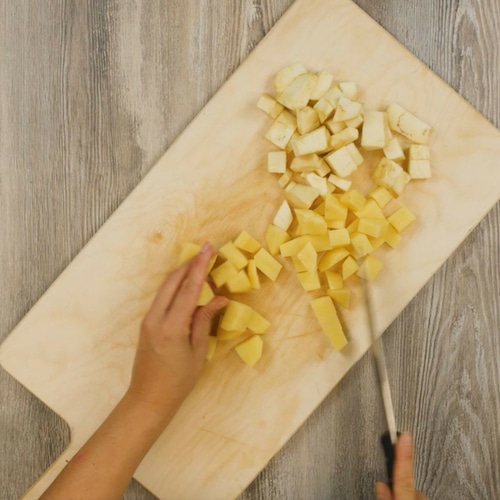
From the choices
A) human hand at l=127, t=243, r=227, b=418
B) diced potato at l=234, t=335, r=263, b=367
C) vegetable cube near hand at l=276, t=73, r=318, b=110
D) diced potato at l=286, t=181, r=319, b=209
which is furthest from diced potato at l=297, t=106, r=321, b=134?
diced potato at l=234, t=335, r=263, b=367

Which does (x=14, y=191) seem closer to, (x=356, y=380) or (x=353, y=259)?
(x=353, y=259)

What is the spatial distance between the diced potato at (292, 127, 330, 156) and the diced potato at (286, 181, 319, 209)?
79 mm

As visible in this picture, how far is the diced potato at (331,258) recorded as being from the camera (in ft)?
4.05

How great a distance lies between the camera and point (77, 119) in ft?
4.42

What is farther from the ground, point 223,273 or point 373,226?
point 373,226

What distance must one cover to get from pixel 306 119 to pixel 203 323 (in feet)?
1.68

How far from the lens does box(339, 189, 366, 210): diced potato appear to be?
4.05ft

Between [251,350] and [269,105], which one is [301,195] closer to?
[269,105]

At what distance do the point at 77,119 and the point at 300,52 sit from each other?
564mm

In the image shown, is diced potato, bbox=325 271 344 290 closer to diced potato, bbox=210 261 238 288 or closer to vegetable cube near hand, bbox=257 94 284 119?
diced potato, bbox=210 261 238 288

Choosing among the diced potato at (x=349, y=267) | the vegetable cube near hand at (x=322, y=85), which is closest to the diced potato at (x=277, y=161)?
the vegetable cube near hand at (x=322, y=85)

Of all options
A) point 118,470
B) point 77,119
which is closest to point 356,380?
point 118,470

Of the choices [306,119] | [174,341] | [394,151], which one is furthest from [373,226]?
[174,341]

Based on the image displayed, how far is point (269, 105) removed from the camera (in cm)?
126
